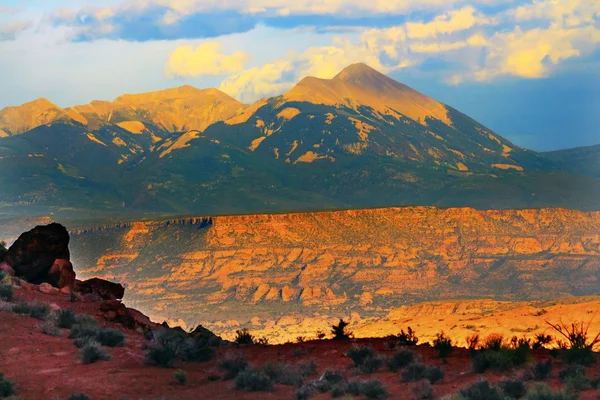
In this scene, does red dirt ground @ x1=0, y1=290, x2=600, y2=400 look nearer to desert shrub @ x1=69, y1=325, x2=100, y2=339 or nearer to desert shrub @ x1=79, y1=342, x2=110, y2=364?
desert shrub @ x1=79, y1=342, x2=110, y2=364

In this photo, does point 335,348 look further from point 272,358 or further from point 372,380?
point 372,380

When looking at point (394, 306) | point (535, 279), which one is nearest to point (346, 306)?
point (394, 306)

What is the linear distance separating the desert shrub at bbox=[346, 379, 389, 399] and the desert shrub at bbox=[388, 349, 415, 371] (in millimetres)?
3261

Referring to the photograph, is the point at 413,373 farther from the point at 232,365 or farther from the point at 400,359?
the point at 232,365

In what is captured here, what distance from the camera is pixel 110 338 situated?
35438mm

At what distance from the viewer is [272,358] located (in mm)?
35375

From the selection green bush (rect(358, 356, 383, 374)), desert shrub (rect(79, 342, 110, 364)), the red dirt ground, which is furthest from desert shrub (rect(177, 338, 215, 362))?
green bush (rect(358, 356, 383, 374))

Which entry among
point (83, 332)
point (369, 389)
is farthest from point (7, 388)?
point (369, 389)

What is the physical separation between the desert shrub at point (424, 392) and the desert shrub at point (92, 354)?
10.7 metres

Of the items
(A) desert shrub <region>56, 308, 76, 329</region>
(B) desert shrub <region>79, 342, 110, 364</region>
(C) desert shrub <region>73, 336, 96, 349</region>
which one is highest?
(A) desert shrub <region>56, 308, 76, 329</region>

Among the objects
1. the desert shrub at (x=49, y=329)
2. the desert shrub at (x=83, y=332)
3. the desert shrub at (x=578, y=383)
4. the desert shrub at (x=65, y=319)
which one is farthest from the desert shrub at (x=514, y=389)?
the desert shrub at (x=65, y=319)

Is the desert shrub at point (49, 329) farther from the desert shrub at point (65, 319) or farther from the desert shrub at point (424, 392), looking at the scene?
the desert shrub at point (424, 392)

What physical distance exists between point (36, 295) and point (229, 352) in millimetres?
10476

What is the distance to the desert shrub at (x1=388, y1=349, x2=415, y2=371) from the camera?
106ft
